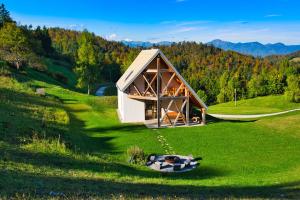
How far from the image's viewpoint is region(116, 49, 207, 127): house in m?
36.8

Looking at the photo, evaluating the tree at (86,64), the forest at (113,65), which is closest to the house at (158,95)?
the forest at (113,65)

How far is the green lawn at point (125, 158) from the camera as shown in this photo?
14.4 meters

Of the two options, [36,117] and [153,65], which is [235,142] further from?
[36,117]

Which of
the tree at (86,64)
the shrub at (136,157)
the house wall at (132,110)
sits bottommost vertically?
the shrub at (136,157)

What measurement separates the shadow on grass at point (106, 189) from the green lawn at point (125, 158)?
0.03m

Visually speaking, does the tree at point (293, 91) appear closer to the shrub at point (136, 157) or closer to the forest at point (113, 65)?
the forest at point (113, 65)

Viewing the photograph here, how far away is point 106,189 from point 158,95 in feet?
73.6

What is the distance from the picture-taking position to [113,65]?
141375mm

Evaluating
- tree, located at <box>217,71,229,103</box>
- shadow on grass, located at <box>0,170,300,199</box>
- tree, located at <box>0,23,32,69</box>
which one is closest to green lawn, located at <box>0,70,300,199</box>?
shadow on grass, located at <box>0,170,300,199</box>

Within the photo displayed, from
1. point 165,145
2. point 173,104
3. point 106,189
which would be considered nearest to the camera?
point 106,189

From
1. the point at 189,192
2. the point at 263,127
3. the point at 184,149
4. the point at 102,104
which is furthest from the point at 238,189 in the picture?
the point at 102,104

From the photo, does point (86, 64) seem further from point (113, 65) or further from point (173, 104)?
point (113, 65)

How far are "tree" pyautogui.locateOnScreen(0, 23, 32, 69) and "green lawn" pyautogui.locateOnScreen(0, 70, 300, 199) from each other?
2931 centimetres

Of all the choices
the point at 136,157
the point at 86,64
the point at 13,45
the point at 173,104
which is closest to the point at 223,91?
the point at 86,64
